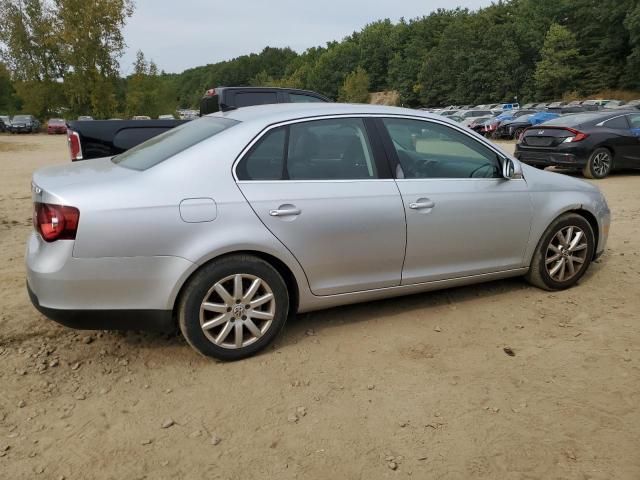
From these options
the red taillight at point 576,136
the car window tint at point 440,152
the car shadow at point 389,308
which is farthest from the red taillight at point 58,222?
the red taillight at point 576,136

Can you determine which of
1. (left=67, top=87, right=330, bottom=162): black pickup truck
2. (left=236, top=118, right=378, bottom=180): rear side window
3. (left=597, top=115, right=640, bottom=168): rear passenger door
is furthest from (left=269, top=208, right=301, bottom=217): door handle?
(left=597, top=115, right=640, bottom=168): rear passenger door

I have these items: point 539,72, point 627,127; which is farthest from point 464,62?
point 627,127

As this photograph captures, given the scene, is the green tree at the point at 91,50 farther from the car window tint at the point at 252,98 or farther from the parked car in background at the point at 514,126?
the car window tint at the point at 252,98

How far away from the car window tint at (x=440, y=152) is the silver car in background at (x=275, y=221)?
0.04ft

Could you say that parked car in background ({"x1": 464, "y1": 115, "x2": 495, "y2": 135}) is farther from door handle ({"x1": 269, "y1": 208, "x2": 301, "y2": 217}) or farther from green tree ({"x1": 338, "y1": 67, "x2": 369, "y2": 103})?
green tree ({"x1": 338, "y1": 67, "x2": 369, "y2": 103})

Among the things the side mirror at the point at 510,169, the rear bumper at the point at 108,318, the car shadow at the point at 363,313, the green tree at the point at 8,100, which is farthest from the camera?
the green tree at the point at 8,100

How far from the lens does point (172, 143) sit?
3.59 meters

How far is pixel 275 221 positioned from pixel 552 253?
250 centimetres

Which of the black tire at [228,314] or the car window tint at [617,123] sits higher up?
the car window tint at [617,123]

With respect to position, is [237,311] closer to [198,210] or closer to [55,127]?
[198,210]

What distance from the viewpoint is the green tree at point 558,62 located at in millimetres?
62125

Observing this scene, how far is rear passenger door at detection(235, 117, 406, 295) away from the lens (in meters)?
3.35

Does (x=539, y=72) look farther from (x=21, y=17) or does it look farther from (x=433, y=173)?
(x=433, y=173)

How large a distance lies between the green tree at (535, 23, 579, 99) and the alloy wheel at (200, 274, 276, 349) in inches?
2645
